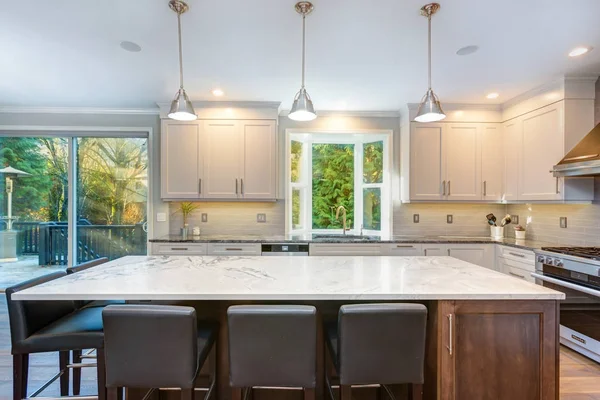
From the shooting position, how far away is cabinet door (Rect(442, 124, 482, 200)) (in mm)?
3744

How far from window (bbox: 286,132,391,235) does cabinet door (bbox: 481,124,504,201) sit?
1.20 m

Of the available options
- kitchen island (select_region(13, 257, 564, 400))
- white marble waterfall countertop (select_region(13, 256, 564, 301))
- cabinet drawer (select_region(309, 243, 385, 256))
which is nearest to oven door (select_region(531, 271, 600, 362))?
white marble waterfall countertop (select_region(13, 256, 564, 301))

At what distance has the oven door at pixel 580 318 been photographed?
232 cm

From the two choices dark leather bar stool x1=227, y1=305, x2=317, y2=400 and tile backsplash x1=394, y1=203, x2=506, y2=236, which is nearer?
dark leather bar stool x1=227, y1=305, x2=317, y2=400

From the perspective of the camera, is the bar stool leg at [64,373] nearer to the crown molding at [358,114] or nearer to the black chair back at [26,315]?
the black chair back at [26,315]

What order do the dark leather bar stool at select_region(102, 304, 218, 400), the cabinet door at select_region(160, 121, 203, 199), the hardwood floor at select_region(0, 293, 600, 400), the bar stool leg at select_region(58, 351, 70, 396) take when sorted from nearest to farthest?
the dark leather bar stool at select_region(102, 304, 218, 400), the bar stool leg at select_region(58, 351, 70, 396), the hardwood floor at select_region(0, 293, 600, 400), the cabinet door at select_region(160, 121, 203, 199)

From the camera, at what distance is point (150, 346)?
4.17 feet

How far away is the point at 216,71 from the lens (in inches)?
112

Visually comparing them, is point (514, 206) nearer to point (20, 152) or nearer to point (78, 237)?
point (78, 237)

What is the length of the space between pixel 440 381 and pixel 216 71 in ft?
9.47

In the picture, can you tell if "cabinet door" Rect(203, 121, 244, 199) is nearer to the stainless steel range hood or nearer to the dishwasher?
the dishwasher

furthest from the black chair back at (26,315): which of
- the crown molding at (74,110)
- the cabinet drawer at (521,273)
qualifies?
the cabinet drawer at (521,273)

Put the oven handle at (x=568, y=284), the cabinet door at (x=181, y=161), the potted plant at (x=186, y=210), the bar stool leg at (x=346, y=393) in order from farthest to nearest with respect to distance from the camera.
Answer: the potted plant at (x=186, y=210) → the cabinet door at (x=181, y=161) → the oven handle at (x=568, y=284) → the bar stool leg at (x=346, y=393)

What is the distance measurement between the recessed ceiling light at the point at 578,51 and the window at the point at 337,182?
2077mm
